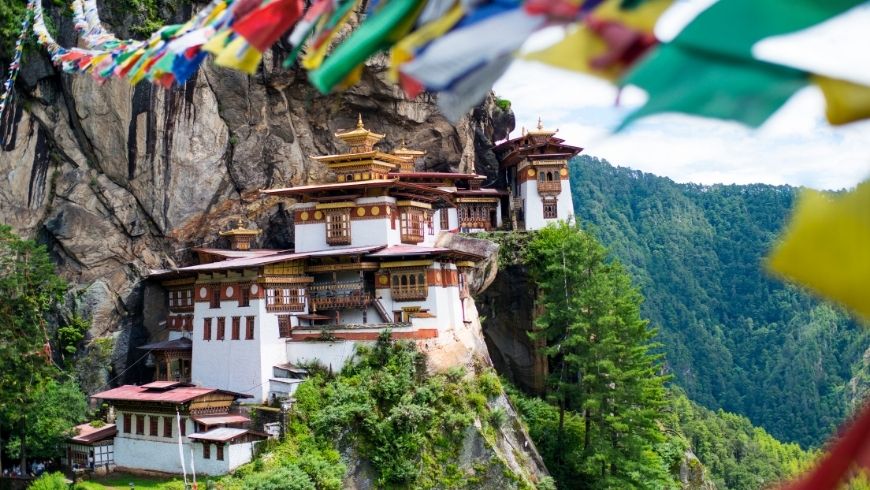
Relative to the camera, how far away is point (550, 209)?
39125 mm

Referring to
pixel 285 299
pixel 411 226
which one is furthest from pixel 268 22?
pixel 411 226

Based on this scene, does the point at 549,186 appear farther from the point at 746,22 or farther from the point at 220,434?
the point at 746,22

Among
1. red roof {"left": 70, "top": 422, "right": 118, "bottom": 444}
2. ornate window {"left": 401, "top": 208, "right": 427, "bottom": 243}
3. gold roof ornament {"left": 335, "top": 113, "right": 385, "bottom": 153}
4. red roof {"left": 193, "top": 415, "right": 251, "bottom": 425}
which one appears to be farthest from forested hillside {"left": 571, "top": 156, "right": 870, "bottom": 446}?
red roof {"left": 70, "top": 422, "right": 118, "bottom": 444}

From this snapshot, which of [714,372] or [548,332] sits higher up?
[548,332]

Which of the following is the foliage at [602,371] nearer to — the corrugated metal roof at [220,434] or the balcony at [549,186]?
the balcony at [549,186]

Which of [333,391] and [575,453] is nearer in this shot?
[333,391]

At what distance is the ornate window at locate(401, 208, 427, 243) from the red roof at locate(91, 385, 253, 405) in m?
8.15

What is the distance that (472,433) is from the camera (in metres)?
24.9

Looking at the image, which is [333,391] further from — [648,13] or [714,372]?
[714,372]

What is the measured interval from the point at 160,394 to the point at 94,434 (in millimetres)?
3020

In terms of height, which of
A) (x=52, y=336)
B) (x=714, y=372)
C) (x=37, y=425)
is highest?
(x=52, y=336)

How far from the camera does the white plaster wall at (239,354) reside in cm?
2631

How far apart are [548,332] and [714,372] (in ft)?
218

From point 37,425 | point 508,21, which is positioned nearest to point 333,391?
point 37,425
